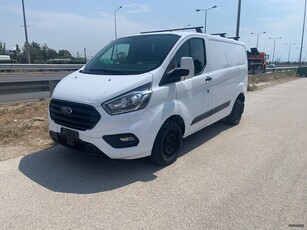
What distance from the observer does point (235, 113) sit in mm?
7102

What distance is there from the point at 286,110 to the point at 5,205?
8821mm

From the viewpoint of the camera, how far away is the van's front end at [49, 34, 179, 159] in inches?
149

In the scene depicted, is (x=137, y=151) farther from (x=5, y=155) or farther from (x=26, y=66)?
(x=26, y=66)

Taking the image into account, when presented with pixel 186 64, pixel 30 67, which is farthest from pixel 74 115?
pixel 30 67

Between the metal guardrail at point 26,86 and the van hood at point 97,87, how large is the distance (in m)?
3.76

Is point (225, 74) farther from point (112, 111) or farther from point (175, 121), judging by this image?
point (112, 111)

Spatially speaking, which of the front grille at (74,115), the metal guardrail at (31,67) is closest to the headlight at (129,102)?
the front grille at (74,115)

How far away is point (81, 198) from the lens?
3480 mm

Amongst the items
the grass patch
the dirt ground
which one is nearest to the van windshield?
the dirt ground

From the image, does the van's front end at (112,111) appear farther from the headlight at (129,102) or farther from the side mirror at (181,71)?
the side mirror at (181,71)

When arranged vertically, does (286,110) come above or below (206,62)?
below

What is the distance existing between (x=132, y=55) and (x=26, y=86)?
15.2ft

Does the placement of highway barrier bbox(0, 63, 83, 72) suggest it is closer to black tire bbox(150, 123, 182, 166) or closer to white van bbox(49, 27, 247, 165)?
white van bbox(49, 27, 247, 165)

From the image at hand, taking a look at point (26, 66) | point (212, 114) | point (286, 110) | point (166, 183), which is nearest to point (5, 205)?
point (166, 183)
